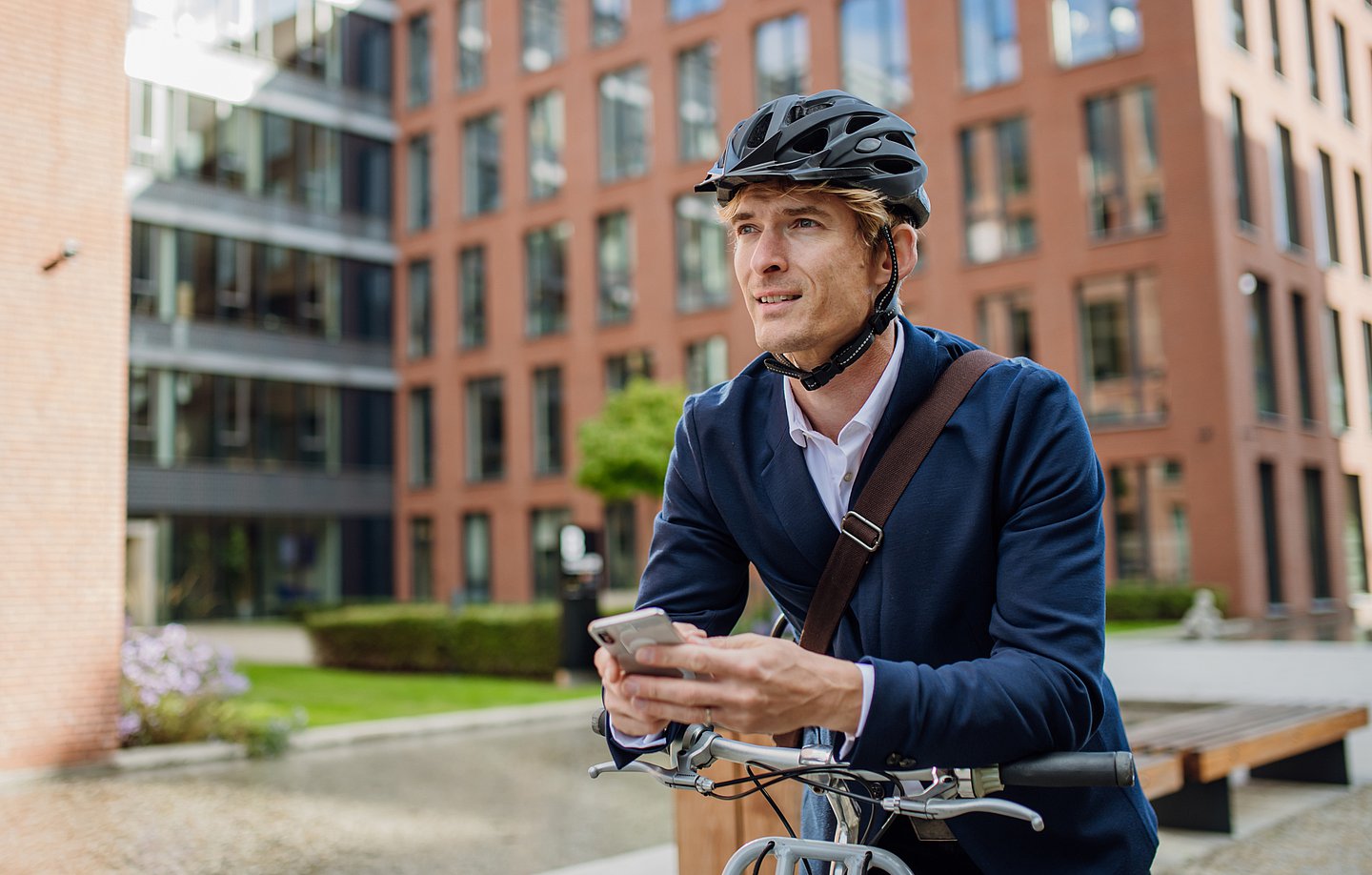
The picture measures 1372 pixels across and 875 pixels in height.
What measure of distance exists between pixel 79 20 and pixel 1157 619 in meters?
21.1

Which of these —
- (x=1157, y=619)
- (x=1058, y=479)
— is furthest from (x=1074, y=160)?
(x=1058, y=479)

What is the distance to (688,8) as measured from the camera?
3434 cm

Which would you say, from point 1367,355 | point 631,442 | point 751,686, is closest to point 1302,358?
point 1367,355

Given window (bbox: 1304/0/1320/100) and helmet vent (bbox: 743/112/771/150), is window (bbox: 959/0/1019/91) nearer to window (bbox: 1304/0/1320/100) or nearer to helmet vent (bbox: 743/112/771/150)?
window (bbox: 1304/0/1320/100)

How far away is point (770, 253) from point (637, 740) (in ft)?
2.58

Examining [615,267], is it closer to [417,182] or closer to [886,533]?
[417,182]

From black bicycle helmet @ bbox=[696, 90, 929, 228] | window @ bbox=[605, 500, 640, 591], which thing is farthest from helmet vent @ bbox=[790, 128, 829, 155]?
window @ bbox=[605, 500, 640, 591]

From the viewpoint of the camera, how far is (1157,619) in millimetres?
24156

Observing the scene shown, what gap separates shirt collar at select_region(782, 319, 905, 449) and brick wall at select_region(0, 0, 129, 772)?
9.11 meters

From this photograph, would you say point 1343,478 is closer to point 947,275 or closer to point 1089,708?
point 947,275

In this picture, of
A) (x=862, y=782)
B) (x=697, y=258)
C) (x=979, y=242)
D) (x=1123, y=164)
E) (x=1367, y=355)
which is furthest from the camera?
(x=697, y=258)

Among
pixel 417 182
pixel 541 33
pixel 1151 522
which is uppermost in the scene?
pixel 541 33

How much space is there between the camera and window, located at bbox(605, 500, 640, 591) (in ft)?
111

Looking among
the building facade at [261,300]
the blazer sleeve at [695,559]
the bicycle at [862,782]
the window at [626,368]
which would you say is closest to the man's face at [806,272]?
the blazer sleeve at [695,559]
